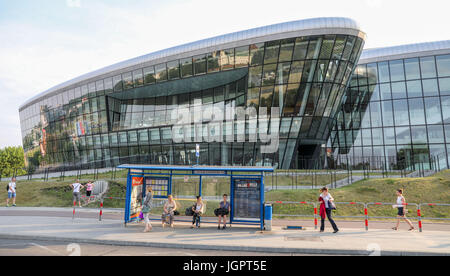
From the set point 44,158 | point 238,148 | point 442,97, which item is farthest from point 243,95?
point 44,158

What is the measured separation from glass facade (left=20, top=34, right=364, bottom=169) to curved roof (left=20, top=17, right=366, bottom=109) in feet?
1.86

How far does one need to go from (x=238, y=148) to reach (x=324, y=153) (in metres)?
12.2

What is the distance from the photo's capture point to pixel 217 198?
18.6 metres

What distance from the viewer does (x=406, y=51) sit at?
1324 inches

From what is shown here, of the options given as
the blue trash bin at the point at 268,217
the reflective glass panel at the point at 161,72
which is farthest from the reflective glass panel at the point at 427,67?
the blue trash bin at the point at 268,217

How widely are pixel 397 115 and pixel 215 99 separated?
22.6 metres

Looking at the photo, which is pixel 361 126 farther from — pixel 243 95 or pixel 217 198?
pixel 217 198

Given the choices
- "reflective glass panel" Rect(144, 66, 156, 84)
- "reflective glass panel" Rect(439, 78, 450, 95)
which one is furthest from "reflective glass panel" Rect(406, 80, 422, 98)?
"reflective glass panel" Rect(144, 66, 156, 84)

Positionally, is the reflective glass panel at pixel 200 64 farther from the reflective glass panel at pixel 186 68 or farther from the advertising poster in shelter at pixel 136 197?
the advertising poster in shelter at pixel 136 197

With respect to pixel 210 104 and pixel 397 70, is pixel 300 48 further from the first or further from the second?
pixel 397 70

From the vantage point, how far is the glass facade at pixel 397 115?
104 feet

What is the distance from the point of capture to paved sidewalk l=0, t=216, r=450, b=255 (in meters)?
7.84

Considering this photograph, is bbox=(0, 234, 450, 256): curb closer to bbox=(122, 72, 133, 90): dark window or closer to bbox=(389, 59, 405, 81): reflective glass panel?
bbox=(122, 72, 133, 90): dark window

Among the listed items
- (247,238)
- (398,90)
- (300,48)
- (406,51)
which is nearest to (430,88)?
(398,90)
